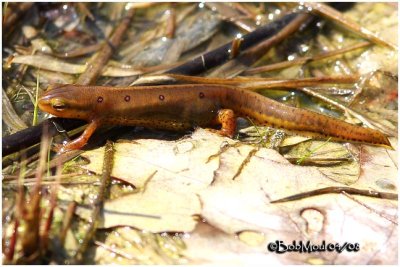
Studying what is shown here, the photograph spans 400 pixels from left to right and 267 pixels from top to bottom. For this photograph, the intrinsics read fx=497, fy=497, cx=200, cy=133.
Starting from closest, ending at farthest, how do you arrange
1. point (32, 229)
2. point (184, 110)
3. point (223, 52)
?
point (32, 229) → point (184, 110) → point (223, 52)

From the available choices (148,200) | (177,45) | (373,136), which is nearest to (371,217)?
(373,136)

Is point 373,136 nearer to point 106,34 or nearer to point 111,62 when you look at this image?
point 111,62

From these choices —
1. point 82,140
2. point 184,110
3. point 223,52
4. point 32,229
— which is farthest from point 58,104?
point 223,52

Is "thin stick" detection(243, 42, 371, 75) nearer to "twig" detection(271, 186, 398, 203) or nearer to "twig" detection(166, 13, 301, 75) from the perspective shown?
"twig" detection(166, 13, 301, 75)

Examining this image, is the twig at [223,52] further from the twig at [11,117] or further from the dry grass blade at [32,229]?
the dry grass blade at [32,229]

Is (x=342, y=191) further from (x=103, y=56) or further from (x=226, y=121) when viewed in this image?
(x=103, y=56)

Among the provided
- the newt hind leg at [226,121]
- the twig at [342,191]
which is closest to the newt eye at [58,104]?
the newt hind leg at [226,121]
